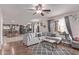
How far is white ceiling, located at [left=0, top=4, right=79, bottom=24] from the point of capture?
2.78 metres

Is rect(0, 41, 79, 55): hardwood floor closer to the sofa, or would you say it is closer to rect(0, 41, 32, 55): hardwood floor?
rect(0, 41, 32, 55): hardwood floor

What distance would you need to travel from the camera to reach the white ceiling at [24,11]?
2.78 meters

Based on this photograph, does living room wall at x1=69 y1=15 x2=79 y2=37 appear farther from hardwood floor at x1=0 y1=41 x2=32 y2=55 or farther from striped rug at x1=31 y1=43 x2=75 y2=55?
hardwood floor at x1=0 y1=41 x2=32 y2=55

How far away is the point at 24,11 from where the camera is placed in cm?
282

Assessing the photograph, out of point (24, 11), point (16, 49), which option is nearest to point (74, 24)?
point (24, 11)

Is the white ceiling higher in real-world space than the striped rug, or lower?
higher

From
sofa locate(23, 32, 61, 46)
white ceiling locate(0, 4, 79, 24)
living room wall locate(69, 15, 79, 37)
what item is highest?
white ceiling locate(0, 4, 79, 24)

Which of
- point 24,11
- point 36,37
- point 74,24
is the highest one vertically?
point 24,11

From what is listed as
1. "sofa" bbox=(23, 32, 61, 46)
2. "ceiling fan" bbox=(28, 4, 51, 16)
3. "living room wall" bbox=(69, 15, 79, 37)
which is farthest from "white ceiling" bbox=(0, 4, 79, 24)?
"sofa" bbox=(23, 32, 61, 46)

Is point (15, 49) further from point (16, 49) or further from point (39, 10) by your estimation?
point (39, 10)
